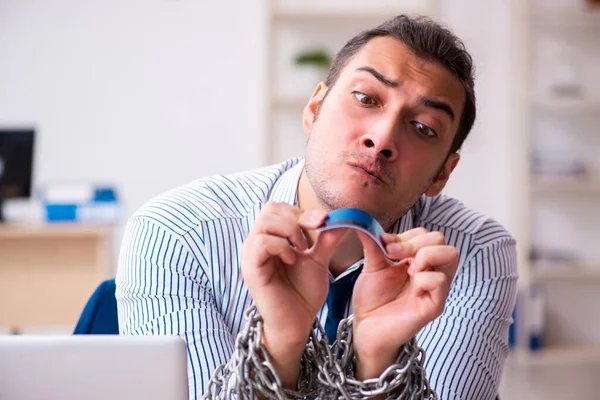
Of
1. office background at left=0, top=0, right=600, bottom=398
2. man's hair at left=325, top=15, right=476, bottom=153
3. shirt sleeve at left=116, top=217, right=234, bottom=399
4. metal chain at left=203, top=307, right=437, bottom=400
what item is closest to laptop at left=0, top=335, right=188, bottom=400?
metal chain at left=203, top=307, right=437, bottom=400

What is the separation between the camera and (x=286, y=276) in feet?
3.08

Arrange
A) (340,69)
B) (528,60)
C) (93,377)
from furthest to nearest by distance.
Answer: (528,60)
(340,69)
(93,377)

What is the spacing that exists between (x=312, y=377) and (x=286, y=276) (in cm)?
13

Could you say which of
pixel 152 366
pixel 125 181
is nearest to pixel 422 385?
pixel 152 366

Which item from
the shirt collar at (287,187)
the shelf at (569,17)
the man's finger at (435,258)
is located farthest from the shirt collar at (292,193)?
the shelf at (569,17)

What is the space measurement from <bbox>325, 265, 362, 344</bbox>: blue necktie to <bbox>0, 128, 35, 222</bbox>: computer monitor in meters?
2.60

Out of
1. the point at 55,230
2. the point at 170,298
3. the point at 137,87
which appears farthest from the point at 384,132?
the point at 137,87

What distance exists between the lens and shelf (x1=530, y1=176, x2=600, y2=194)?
13.7ft

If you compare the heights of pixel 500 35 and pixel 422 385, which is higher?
pixel 500 35

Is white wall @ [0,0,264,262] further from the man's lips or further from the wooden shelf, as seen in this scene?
the man's lips

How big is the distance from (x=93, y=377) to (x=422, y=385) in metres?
0.43

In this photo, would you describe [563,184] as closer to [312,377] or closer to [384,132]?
[384,132]

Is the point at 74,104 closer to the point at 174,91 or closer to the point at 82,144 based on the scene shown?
the point at 82,144

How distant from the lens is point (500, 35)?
4.39 m
